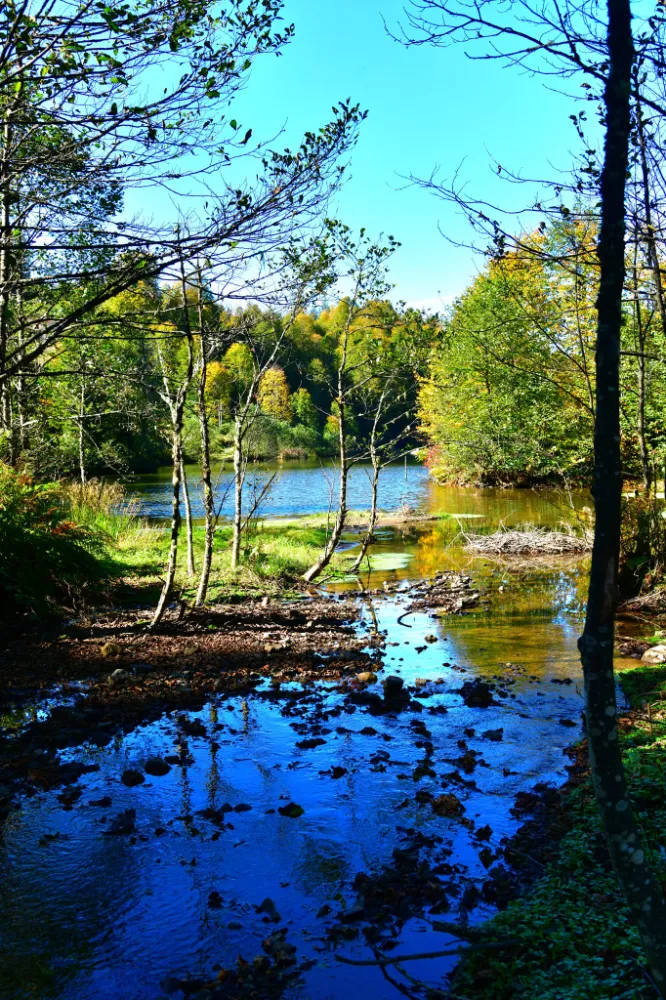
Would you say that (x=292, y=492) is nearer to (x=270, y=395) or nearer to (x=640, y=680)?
(x=270, y=395)

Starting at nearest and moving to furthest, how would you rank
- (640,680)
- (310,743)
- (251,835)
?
(251,835)
(310,743)
(640,680)

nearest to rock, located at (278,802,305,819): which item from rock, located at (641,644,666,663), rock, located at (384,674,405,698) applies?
rock, located at (384,674,405,698)

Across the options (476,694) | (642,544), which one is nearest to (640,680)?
(476,694)

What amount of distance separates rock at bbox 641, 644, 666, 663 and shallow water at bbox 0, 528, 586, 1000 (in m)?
0.89

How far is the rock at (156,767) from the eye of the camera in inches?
269

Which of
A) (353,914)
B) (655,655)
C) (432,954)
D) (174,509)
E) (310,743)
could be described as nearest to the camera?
(432,954)

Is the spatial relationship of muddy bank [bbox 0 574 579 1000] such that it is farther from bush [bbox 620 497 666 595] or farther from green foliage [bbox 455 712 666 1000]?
bush [bbox 620 497 666 595]

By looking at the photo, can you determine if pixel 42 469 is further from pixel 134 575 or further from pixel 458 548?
pixel 458 548

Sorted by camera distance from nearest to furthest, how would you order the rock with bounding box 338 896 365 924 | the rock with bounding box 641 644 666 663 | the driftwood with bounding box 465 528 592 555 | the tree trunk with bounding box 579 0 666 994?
the tree trunk with bounding box 579 0 666 994, the rock with bounding box 338 896 365 924, the rock with bounding box 641 644 666 663, the driftwood with bounding box 465 528 592 555

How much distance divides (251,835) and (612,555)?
13.4 ft

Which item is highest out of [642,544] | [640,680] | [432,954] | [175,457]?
[175,457]

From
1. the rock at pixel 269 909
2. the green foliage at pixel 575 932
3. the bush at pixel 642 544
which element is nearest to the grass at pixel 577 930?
the green foliage at pixel 575 932

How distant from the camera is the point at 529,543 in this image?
19281 mm

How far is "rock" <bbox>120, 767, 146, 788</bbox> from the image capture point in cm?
663
